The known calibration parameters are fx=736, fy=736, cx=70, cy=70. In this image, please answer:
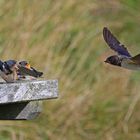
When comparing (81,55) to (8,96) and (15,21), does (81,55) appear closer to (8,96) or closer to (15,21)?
(15,21)

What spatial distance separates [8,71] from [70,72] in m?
2.89

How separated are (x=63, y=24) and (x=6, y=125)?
1.09 meters

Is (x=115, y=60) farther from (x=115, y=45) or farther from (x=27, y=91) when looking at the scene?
(x=27, y=91)

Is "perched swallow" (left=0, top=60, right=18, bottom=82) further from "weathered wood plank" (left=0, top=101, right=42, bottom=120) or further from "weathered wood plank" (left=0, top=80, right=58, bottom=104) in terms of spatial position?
"weathered wood plank" (left=0, top=101, right=42, bottom=120)

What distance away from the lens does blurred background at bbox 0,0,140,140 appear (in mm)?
4684

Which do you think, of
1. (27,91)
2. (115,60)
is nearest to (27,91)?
(27,91)

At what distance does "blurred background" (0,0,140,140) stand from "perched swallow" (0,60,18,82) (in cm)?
223

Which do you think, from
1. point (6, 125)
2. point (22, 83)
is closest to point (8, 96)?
point (22, 83)

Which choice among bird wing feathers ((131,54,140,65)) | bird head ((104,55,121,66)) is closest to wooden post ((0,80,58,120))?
bird head ((104,55,121,66))

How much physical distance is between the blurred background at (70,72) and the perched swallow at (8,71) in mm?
2235

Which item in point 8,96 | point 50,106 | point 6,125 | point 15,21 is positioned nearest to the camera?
point 8,96

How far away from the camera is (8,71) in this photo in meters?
2.15

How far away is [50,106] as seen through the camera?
4777 mm

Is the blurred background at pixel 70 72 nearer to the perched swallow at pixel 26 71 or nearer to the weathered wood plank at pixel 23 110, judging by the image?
the weathered wood plank at pixel 23 110
